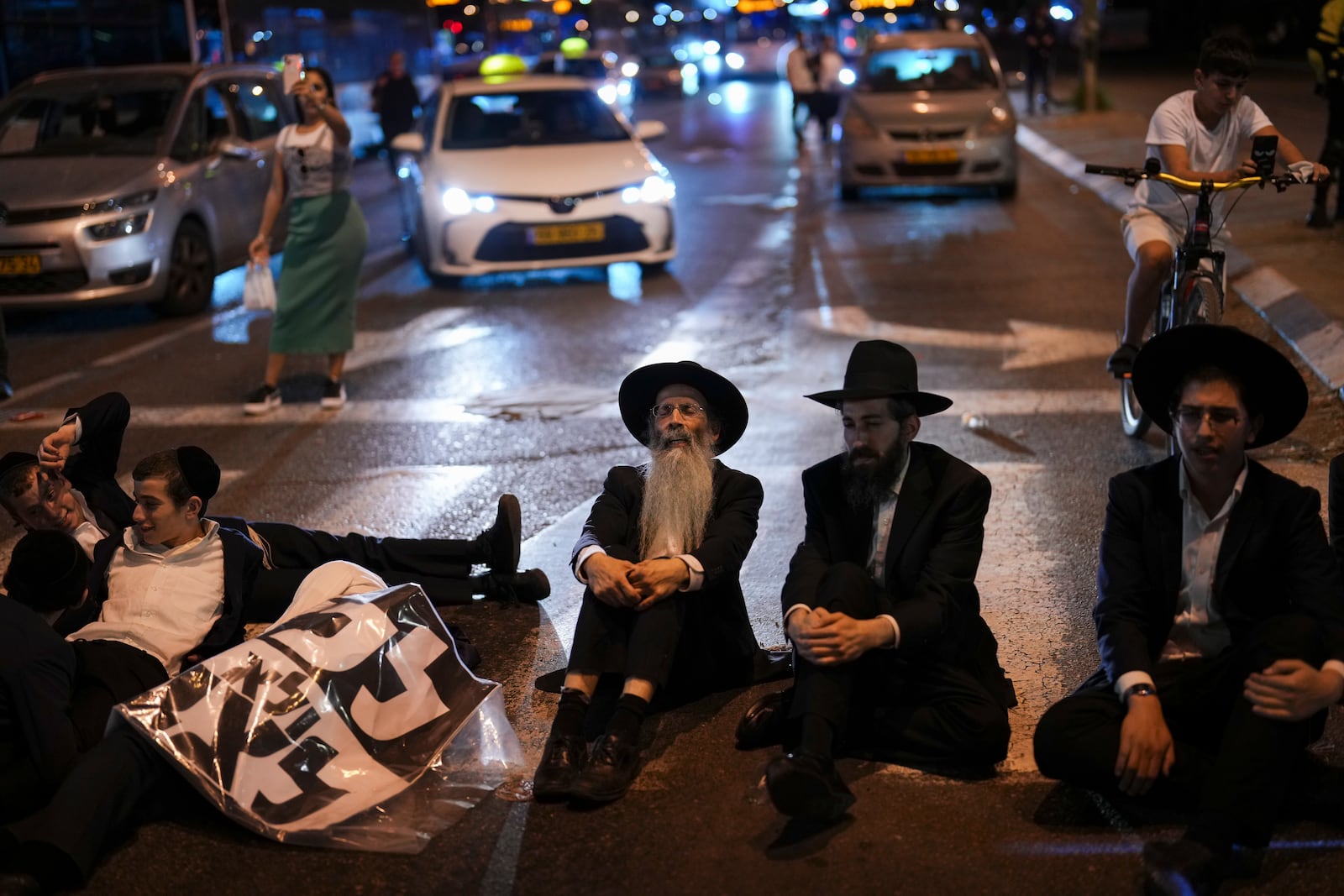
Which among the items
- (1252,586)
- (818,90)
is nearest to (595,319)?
(1252,586)

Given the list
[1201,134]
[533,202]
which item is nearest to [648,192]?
[533,202]

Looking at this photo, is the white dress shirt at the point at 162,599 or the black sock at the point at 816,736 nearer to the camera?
the black sock at the point at 816,736

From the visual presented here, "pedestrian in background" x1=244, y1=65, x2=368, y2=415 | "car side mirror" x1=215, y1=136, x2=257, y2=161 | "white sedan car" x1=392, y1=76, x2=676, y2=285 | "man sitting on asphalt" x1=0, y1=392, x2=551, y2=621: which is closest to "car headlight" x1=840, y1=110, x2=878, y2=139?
"white sedan car" x1=392, y1=76, x2=676, y2=285

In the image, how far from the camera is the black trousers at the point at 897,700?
12.8ft

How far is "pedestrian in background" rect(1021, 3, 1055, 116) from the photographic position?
26.8 m

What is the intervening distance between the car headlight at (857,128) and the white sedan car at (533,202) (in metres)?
4.37

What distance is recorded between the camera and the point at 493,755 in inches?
165

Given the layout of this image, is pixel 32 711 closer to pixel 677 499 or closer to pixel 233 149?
pixel 677 499

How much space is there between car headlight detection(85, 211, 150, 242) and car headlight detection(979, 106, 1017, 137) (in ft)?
30.4

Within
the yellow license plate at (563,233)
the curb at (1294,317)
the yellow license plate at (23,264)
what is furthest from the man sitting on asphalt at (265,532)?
the yellow license plate at (563,233)

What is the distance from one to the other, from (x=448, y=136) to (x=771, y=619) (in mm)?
8751

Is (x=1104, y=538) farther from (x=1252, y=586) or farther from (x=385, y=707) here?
(x=385, y=707)

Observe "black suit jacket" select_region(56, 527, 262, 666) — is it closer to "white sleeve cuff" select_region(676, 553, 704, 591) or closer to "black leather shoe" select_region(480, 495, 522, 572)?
"black leather shoe" select_region(480, 495, 522, 572)

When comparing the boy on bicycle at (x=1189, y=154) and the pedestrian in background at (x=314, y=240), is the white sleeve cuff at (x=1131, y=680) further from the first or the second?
the pedestrian in background at (x=314, y=240)
